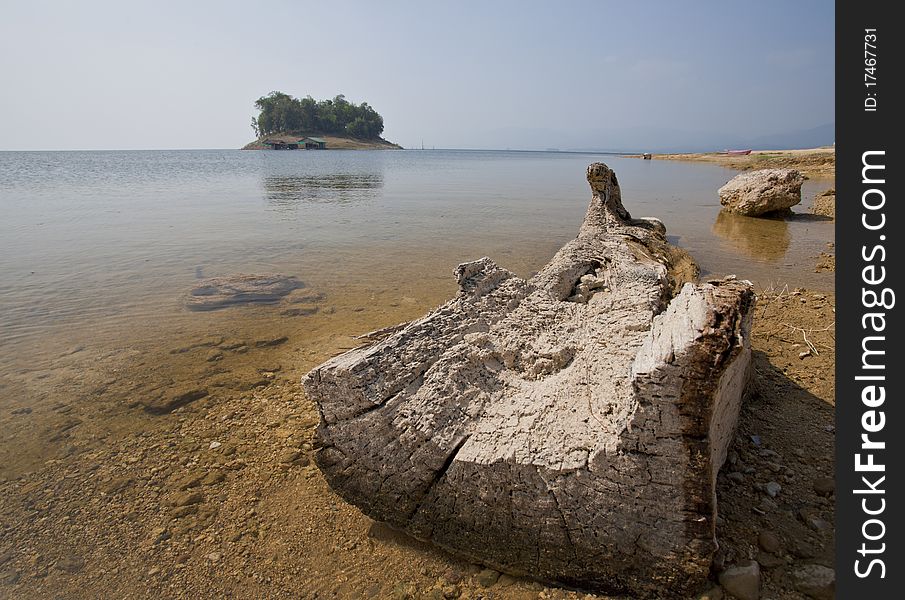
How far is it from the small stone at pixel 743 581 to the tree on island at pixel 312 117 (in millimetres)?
116728

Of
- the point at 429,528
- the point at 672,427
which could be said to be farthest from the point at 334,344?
the point at 672,427

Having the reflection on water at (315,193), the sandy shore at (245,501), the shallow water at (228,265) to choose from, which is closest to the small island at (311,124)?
the reflection on water at (315,193)

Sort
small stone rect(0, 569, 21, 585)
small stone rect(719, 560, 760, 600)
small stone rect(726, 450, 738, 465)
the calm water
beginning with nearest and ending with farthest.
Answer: small stone rect(719, 560, 760, 600)
small stone rect(0, 569, 21, 585)
small stone rect(726, 450, 738, 465)
the calm water

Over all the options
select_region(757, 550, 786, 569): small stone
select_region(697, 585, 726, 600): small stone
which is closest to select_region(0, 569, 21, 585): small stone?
select_region(697, 585, 726, 600): small stone

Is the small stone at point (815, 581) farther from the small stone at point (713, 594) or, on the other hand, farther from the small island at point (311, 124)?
the small island at point (311, 124)

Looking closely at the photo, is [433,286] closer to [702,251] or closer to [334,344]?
[334,344]

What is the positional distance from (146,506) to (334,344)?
8.81 ft

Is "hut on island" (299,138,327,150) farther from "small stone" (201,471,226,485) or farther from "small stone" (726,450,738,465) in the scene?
"small stone" (726,450,738,465)

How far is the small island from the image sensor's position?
103m

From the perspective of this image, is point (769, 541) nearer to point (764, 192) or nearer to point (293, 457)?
point (293, 457)

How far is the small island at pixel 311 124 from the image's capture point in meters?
103

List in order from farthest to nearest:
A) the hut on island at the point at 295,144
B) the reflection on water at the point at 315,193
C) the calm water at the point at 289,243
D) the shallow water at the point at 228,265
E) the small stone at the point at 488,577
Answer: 1. the hut on island at the point at 295,144
2. the reflection on water at the point at 315,193
3. the calm water at the point at 289,243
4. the shallow water at the point at 228,265
5. the small stone at the point at 488,577

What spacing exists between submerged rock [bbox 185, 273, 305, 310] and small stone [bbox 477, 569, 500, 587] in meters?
5.58

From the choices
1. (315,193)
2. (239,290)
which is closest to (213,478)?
(239,290)
